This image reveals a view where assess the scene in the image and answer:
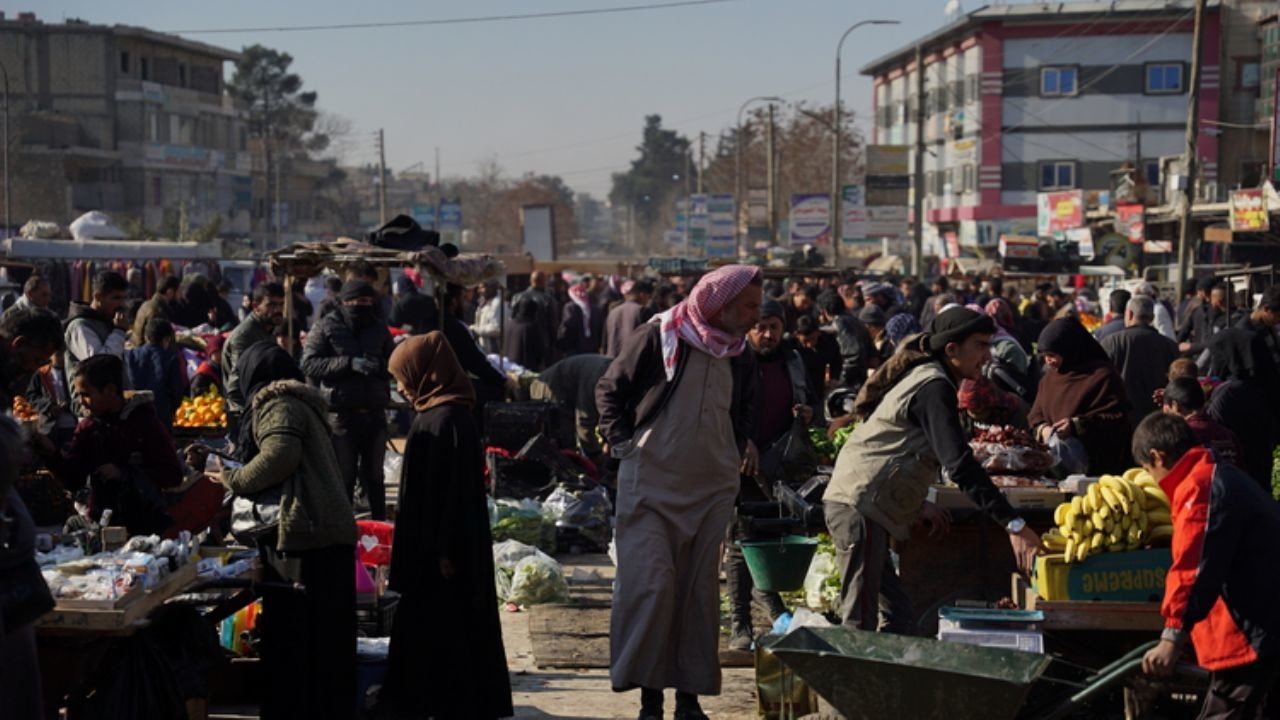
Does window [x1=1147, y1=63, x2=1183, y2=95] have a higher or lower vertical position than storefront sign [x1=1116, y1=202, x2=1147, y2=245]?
higher

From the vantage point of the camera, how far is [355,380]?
34.1 feet

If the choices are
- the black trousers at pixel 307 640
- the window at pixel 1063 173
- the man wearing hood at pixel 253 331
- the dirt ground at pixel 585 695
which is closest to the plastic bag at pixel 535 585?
the dirt ground at pixel 585 695

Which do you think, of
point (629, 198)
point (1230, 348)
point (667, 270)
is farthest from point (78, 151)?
point (629, 198)

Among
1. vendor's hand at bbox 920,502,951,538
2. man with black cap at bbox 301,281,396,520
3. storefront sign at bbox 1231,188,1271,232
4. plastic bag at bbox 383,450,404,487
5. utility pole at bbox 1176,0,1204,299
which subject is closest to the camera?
vendor's hand at bbox 920,502,951,538

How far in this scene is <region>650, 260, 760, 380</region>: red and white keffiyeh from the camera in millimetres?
6352

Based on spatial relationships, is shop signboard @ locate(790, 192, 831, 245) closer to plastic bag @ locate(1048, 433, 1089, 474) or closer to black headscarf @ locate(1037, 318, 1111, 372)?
black headscarf @ locate(1037, 318, 1111, 372)

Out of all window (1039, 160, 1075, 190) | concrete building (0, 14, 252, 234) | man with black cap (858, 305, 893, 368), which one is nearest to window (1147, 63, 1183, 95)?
window (1039, 160, 1075, 190)

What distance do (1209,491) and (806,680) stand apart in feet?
4.97

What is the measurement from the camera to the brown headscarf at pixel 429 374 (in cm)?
640

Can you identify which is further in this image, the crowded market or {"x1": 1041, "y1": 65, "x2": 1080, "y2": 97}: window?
{"x1": 1041, "y1": 65, "x2": 1080, "y2": 97}: window

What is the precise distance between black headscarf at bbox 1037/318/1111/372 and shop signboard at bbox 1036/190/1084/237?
3893 centimetres

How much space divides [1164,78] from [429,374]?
63.7 metres

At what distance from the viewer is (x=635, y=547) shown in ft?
20.9

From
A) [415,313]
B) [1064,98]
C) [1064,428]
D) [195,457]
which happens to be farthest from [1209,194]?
[195,457]
